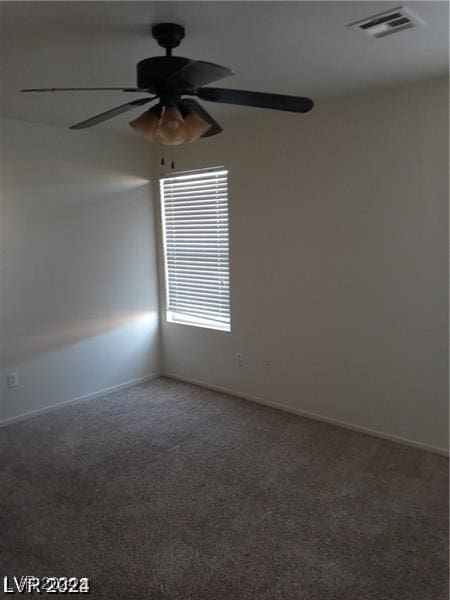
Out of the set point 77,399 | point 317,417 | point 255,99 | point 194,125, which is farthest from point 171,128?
point 77,399

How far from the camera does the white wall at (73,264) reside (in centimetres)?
375

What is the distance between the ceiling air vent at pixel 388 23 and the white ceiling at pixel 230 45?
0.13 feet

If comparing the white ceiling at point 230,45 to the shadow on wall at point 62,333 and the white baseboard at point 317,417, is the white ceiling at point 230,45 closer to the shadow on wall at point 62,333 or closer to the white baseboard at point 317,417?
the shadow on wall at point 62,333

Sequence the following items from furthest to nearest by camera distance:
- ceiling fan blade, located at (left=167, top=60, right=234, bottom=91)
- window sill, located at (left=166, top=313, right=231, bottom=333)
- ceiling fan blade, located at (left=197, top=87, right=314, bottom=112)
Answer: window sill, located at (left=166, top=313, right=231, bottom=333) < ceiling fan blade, located at (left=197, top=87, right=314, bottom=112) < ceiling fan blade, located at (left=167, top=60, right=234, bottom=91)

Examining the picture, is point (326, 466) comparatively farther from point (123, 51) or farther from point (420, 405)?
point (123, 51)

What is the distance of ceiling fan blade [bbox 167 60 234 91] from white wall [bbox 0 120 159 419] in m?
2.29

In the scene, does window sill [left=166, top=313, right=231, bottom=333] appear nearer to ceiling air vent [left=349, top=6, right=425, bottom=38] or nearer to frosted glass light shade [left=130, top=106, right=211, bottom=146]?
frosted glass light shade [left=130, top=106, right=211, bottom=146]

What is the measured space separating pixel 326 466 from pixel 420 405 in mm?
784

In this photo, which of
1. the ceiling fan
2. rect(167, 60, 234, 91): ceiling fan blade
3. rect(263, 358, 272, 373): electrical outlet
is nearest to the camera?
rect(167, 60, 234, 91): ceiling fan blade

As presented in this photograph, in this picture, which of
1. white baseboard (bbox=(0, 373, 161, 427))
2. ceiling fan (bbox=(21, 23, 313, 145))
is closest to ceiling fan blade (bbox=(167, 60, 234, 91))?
ceiling fan (bbox=(21, 23, 313, 145))

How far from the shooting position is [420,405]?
10.6 feet

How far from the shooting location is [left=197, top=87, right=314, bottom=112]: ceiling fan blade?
6.64 ft

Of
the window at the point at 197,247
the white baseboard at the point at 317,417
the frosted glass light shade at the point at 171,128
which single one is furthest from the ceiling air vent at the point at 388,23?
the white baseboard at the point at 317,417

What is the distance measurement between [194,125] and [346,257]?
1680 millimetres
